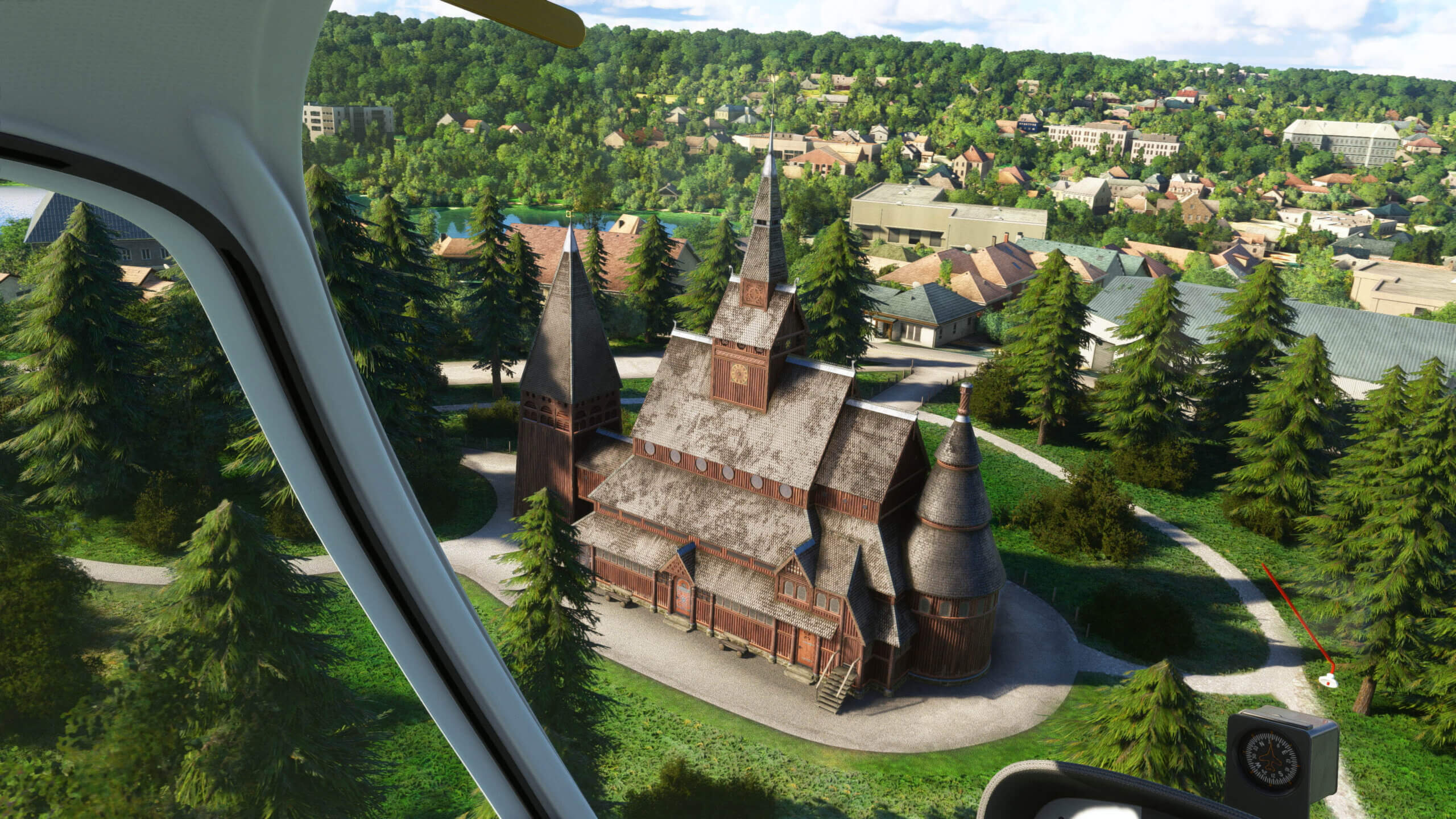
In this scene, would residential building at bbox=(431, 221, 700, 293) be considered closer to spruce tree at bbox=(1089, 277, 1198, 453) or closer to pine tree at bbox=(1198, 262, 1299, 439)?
spruce tree at bbox=(1089, 277, 1198, 453)

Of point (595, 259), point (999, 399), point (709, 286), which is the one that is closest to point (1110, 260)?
point (999, 399)

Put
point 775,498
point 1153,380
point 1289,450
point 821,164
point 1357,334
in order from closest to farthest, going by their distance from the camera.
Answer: point 775,498 < point 1289,450 < point 1153,380 < point 1357,334 < point 821,164

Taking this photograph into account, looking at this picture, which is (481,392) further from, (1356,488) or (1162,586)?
(1356,488)

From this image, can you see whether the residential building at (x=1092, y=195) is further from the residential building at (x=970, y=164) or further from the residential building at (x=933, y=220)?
the residential building at (x=970, y=164)

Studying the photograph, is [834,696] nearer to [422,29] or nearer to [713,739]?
[713,739]

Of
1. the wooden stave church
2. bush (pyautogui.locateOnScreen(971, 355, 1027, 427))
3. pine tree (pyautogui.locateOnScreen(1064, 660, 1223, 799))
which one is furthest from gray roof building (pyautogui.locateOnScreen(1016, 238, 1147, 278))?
pine tree (pyautogui.locateOnScreen(1064, 660, 1223, 799))

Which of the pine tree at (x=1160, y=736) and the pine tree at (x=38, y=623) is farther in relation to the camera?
the pine tree at (x=1160, y=736)

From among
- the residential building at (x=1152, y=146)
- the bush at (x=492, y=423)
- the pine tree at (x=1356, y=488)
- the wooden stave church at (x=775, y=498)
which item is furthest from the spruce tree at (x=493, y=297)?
the residential building at (x=1152, y=146)
